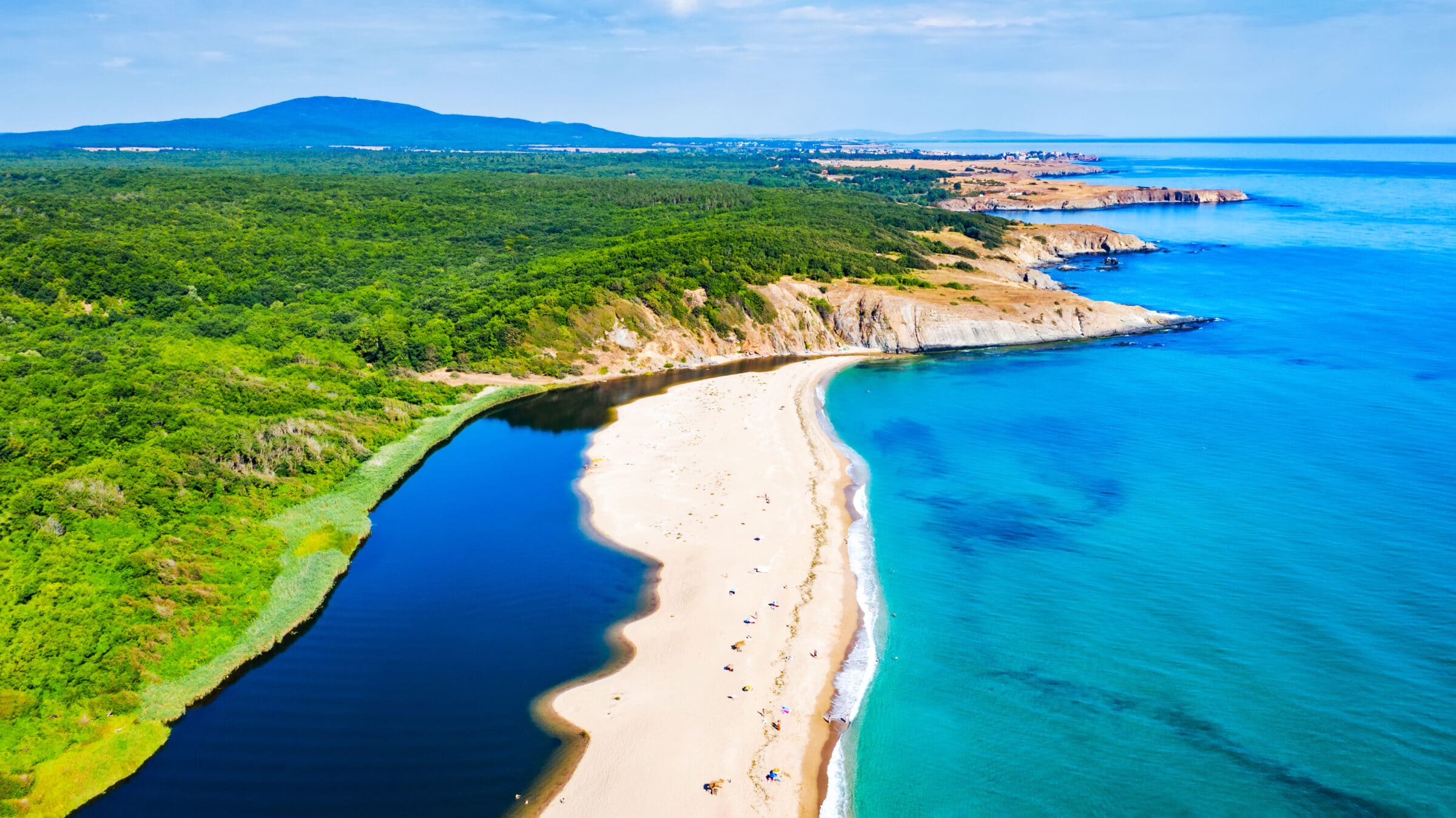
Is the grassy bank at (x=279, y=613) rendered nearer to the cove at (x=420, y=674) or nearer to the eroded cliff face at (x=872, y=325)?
the cove at (x=420, y=674)

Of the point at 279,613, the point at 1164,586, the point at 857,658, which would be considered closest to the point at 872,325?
the point at 1164,586

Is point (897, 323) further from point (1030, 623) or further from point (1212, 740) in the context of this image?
point (1212, 740)

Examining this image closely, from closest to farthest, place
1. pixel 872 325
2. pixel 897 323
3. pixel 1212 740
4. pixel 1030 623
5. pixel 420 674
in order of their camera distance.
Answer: pixel 1212 740 → pixel 420 674 → pixel 1030 623 → pixel 897 323 → pixel 872 325

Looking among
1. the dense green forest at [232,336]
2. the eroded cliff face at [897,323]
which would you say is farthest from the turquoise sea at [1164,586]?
the dense green forest at [232,336]

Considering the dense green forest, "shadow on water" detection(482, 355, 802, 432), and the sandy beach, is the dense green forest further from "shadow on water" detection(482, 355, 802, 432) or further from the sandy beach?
the sandy beach

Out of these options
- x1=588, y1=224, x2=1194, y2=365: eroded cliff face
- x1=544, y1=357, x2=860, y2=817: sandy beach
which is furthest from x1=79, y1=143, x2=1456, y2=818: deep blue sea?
x1=588, y1=224, x2=1194, y2=365: eroded cliff face
